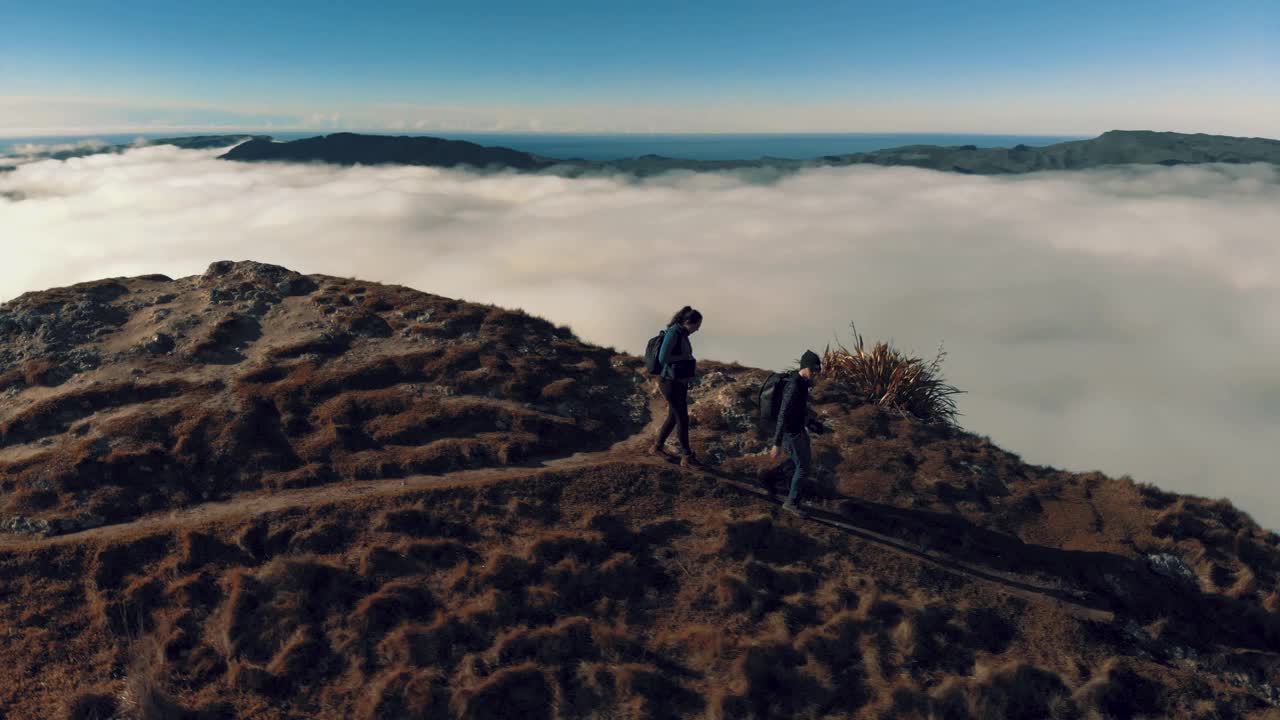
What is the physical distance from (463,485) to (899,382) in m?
10.8

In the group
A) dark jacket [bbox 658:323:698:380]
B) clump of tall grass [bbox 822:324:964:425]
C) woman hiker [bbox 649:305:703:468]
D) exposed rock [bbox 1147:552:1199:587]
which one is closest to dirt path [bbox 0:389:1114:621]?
woman hiker [bbox 649:305:703:468]

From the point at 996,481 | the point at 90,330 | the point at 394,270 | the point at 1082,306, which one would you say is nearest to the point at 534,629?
the point at 996,481

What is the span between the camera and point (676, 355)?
9.86 metres

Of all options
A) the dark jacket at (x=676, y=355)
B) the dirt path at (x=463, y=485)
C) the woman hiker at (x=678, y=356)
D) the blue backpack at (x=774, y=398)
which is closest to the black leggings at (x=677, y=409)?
the woman hiker at (x=678, y=356)

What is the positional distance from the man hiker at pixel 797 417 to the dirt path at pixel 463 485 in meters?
1.42

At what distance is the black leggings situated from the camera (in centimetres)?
1022

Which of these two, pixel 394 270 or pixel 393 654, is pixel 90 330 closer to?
pixel 393 654

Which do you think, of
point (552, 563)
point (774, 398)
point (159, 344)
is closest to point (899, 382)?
point (774, 398)

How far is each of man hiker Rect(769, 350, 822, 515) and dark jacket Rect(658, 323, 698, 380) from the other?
157 centimetres

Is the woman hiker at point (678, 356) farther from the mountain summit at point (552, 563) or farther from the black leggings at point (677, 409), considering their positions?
the mountain summit at point (552, 563)

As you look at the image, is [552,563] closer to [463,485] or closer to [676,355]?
[463,485]

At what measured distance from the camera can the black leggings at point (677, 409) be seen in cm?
1022

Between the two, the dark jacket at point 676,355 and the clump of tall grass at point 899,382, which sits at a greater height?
the dark jacket at point 676,355

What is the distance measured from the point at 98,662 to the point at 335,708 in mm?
3169
